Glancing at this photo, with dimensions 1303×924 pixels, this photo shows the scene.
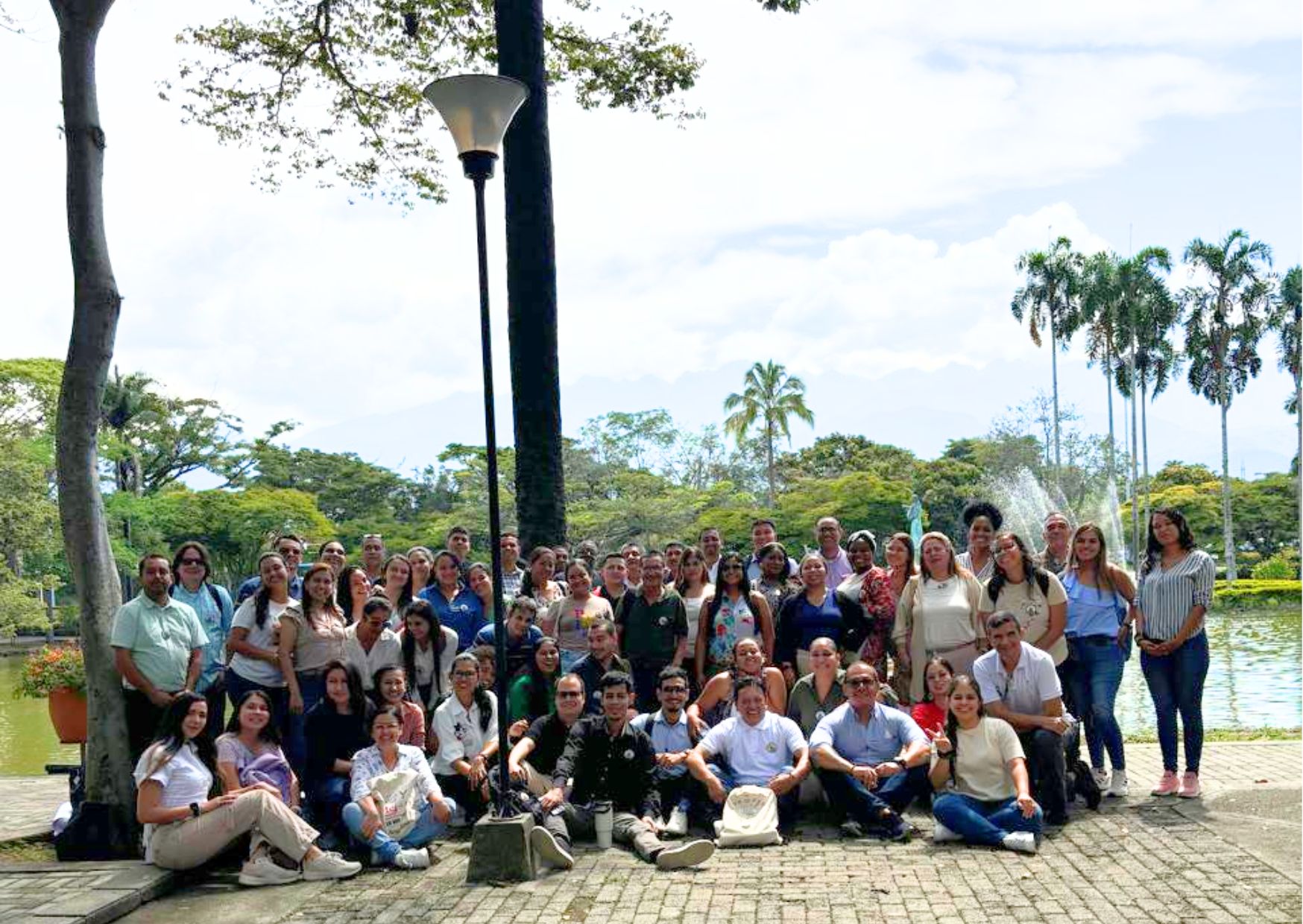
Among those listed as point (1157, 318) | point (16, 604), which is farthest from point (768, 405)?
point (16, 604)

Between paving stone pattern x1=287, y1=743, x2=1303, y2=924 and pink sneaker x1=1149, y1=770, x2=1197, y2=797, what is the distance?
0.55 meters

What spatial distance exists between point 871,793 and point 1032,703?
1.17 m

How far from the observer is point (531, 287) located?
44.2 ft

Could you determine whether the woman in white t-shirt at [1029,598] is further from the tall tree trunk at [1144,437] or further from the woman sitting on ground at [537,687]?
the tall tree trunk at [1144,437]

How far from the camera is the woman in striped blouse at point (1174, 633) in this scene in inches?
335

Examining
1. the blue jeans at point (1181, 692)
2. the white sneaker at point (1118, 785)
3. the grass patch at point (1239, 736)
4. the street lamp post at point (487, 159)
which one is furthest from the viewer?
the grass patch at point (1239, 736)

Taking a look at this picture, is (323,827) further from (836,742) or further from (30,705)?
(30,705)

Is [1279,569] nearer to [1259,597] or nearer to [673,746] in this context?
[1259,597]

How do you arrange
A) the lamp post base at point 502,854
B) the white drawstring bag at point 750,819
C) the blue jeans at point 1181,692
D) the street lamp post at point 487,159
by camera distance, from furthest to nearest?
the blue jeans at point 1181,692, the white drawstring bag at point 750,819, the street lamp post at point 487,159, the lamp post base at point 502,854

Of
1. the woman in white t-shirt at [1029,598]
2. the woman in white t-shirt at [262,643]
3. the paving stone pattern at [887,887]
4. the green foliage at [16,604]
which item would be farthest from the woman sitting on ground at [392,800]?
the green foliage at [16,604]

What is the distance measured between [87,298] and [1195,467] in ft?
241

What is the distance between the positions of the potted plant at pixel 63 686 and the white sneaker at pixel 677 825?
13.7 feet

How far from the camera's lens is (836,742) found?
8391 millimetres

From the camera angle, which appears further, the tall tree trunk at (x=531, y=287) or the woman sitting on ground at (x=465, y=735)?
the tall tree trunk at (x=531, y=287)
